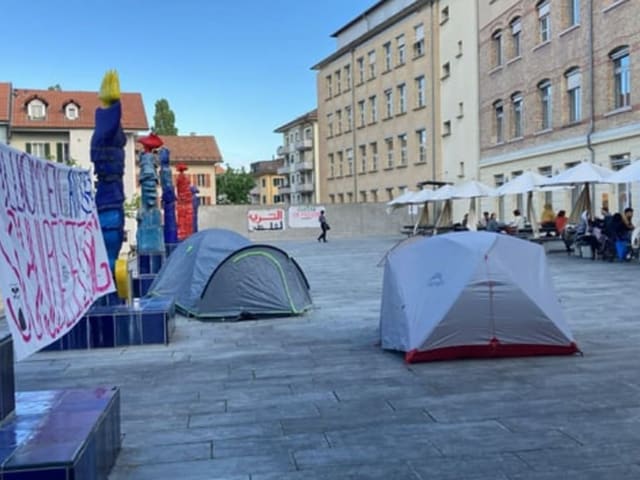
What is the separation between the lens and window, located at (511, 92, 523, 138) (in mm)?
32875

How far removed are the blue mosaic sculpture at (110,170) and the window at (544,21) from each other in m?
24.4

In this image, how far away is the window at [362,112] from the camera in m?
54.3

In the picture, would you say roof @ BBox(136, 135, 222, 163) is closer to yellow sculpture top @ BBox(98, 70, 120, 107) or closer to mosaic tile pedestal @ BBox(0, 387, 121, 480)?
yellow sculpture top @ BBox(98, 70, 120, 107)

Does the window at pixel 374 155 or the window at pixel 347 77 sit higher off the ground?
the window at pixel 347 77

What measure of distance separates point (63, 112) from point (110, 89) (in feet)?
153

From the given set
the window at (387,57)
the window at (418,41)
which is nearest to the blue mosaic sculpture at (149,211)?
the window at (418,41)

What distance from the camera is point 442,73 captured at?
43188 mm

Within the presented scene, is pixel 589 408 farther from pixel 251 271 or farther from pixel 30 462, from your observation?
pixel 251 271

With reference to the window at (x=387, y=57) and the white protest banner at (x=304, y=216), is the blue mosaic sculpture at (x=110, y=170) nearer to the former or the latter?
the white protest banner at (x=304, y=216)

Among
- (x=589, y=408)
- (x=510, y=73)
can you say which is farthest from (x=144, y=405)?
(x=510, y=73)

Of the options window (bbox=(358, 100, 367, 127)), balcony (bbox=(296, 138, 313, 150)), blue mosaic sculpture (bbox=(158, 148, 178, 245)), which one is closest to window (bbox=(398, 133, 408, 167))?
window (bbox=(358, 100, 367, 127))

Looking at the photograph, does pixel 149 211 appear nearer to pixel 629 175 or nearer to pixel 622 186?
pixel 629 175

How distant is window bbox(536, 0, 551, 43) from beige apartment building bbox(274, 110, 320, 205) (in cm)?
4221

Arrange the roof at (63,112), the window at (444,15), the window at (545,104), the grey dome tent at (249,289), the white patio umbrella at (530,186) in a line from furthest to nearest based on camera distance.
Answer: the roof at (63,112) < the window at (444,15) < the window at (545,104) < the white patio umbrella at (530,186) < the grey dome tent at (249,289)
